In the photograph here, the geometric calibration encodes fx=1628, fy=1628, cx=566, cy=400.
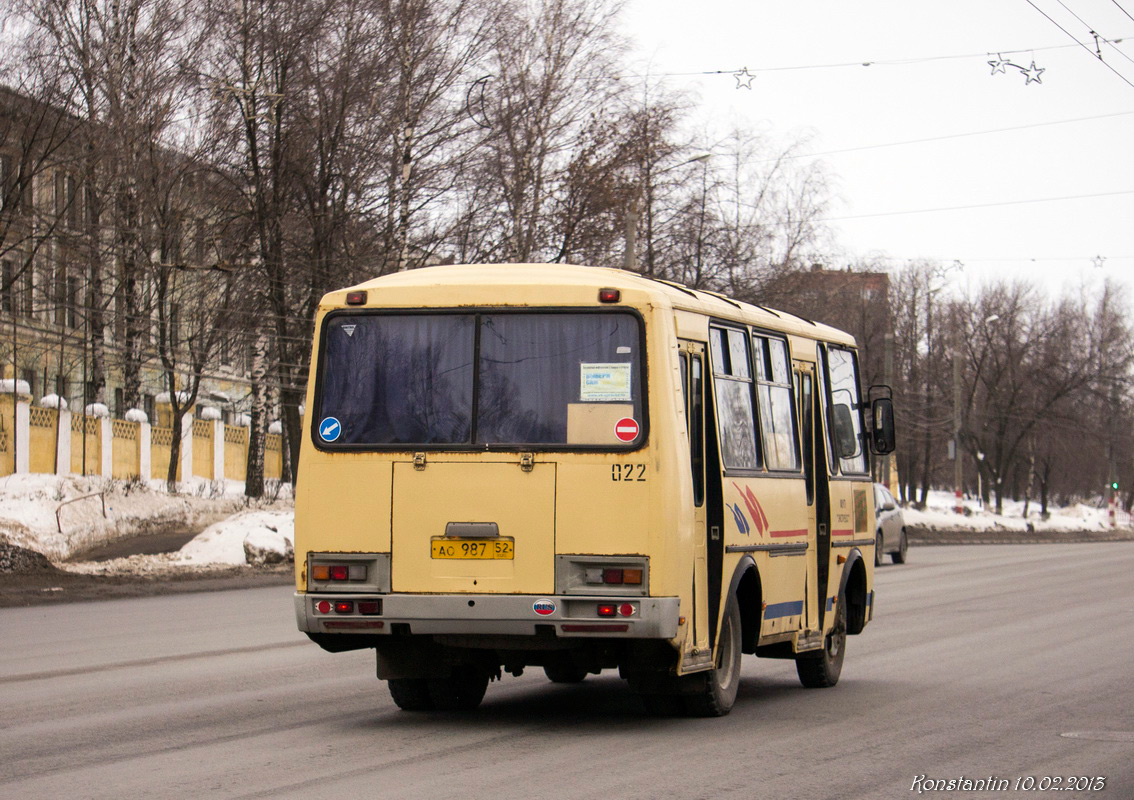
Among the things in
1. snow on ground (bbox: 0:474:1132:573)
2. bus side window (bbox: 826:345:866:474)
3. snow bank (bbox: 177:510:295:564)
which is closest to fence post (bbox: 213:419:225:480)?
snow on ground (bbox: 0:474:1132:573)

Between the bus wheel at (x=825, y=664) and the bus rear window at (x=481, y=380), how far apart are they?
358cm

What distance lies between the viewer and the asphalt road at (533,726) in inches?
303

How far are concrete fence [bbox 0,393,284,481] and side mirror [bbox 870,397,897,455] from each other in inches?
960

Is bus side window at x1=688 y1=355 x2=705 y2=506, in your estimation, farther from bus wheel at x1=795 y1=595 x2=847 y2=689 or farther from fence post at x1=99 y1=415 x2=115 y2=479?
fence post at x1=99 y1=415 x2=115 y2=479

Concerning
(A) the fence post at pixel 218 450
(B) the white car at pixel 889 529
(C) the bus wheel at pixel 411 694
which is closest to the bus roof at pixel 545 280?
(C) the bus wheel at pixel 411 694

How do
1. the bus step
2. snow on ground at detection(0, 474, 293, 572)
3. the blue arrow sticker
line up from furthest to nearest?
1. snow on ground at detection(0, 474, 293, 572)
2. the bus step
3. the blue arrow sticker

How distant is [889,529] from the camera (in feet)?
111

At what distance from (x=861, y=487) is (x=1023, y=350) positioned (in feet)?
252

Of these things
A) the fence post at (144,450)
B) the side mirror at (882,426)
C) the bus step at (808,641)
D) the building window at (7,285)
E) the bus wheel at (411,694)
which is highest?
the building window at (7,285)

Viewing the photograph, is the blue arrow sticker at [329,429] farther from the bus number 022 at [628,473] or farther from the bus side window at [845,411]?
the bus side window at [845,411]

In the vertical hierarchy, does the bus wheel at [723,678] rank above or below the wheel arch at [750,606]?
below

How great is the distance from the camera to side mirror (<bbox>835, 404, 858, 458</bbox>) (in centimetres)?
1303

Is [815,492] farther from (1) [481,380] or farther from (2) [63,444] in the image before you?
(2) [63,444]

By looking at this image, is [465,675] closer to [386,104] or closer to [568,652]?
[568,652]
